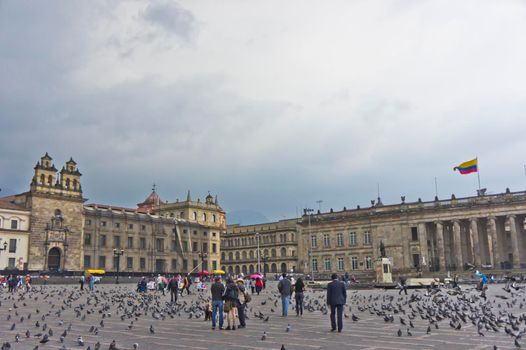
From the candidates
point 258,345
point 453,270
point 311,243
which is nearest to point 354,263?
point 311,243

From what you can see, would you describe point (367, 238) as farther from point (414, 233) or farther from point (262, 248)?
point (262, 248)

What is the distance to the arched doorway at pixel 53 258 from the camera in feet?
216

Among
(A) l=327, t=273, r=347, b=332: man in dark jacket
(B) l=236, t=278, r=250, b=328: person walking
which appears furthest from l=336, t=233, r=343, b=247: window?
(A) l=327, t=273, r=347, b=332: man in dark jacket

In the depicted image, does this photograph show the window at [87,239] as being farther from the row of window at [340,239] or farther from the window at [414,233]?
the window at [414,233]

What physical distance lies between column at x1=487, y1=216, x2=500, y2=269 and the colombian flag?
8141 millimetres

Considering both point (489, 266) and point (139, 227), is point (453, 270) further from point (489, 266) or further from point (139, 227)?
point (139, 227)

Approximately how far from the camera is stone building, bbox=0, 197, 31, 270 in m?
60.8

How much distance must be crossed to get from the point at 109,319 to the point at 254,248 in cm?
8832

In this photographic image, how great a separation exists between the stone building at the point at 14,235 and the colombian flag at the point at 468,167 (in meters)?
57.9

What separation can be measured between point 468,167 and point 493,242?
11.1 m

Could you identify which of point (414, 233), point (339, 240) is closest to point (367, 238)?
point (339, 240)

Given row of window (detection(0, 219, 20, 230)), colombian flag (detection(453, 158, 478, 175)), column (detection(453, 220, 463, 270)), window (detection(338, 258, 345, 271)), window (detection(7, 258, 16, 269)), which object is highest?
colombian flag (detection(453, 158, 478, 175))

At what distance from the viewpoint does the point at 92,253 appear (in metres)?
71.4

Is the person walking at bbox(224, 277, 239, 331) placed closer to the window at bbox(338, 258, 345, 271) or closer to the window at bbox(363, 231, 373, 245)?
the window at bbox(363, 231, 373, 245)
